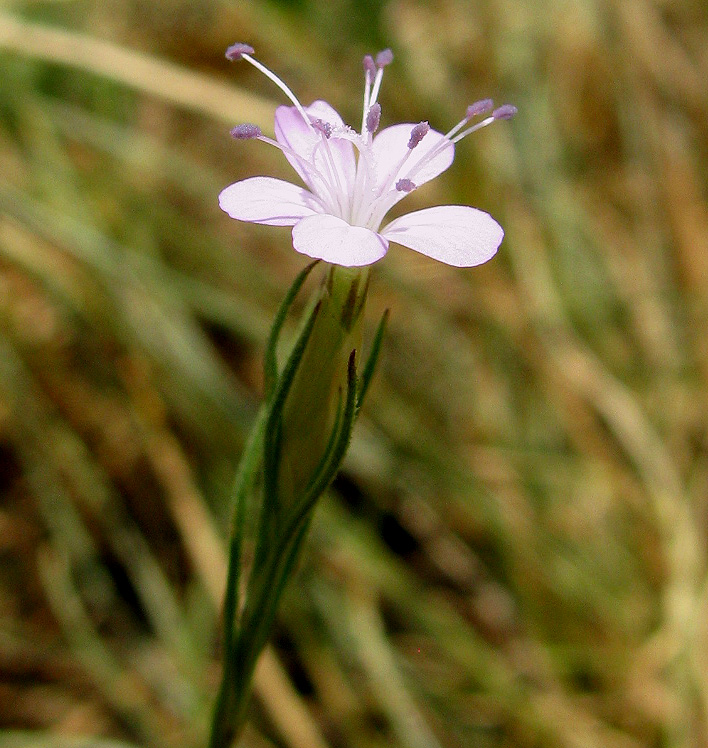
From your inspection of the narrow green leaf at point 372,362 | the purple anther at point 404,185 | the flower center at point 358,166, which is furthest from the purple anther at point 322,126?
the narrow green leaf at point 372,362

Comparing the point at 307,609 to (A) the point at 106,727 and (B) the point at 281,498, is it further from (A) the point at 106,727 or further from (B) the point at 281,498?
(B) the point at 281,498

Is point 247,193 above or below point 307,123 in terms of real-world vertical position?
below

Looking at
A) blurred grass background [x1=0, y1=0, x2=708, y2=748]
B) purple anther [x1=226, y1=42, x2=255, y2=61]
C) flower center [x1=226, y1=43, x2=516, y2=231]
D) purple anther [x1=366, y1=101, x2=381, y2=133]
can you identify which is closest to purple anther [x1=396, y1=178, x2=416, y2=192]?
flower center [x1=226, y1=43, x2=516, y2=231]

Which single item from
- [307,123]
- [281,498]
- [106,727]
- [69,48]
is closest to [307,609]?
[106,727]

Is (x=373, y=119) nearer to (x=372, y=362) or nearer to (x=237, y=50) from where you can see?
(x=237, y=50)

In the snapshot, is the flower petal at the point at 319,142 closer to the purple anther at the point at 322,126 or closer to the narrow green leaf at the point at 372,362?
the purple anther at the point at 322,126

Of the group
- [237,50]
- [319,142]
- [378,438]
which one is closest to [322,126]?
[319,142]

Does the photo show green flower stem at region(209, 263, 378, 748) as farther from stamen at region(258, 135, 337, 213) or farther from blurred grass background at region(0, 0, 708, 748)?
blurred grass background at region(0, 0, 708, 748)
